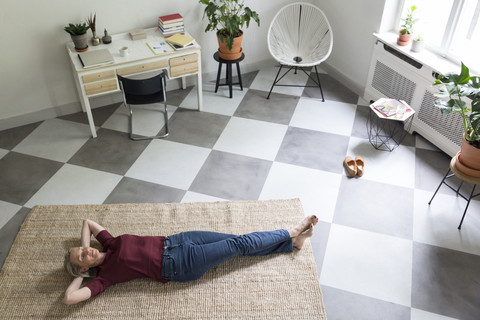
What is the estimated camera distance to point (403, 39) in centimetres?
390

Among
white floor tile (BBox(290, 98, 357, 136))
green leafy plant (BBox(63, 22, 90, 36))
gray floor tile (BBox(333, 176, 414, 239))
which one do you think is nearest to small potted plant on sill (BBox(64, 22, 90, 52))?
green leafy plant (BBox(63, 22, 90, 36))

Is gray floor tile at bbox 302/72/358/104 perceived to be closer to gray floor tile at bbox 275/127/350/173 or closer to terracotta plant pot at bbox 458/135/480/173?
gray floor tile at bbox 275/127/350/173

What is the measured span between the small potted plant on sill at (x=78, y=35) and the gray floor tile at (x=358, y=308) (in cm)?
283

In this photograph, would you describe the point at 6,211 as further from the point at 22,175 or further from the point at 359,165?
the point at 359,165

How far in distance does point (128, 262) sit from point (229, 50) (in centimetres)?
241

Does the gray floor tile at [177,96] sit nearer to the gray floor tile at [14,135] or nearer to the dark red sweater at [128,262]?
the gray floor tile at [14,135]

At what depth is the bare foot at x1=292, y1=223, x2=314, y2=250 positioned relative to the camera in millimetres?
2904

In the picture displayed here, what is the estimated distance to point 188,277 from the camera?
8.88 feet

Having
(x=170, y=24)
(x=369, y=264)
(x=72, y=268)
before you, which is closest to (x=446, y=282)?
(x=369, y=264)

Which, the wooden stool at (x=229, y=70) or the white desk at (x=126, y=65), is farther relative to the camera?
the wooden stool at (x=229, y=70)

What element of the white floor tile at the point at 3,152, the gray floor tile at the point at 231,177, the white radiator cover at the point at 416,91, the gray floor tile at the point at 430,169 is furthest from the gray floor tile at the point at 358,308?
the white floor tile at the point at 3,152

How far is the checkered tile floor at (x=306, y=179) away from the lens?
9.32ft

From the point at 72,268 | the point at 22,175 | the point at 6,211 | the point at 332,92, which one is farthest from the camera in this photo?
the point at 332,92

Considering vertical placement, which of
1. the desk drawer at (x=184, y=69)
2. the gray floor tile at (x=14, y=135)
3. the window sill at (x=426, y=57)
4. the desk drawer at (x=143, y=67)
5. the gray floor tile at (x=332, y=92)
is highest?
the window sill at (x=426, y=57)
